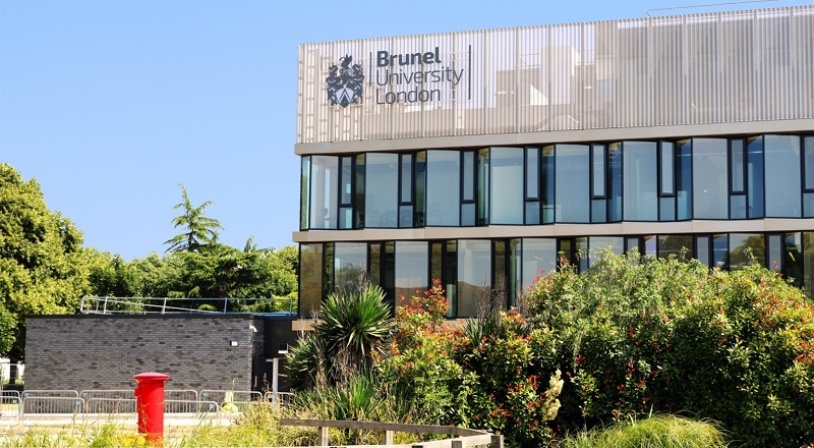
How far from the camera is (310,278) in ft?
122

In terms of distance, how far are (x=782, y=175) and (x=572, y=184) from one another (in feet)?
19.0

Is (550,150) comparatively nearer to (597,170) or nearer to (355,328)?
(597,170)

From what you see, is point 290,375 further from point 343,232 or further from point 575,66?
point 575,66

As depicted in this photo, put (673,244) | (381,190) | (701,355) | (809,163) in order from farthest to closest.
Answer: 1. (381,190)
2. (673,244)
3. (809,163)
4. (701,355)

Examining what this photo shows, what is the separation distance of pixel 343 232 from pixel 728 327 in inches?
695

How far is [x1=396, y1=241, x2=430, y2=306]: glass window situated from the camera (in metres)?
36.0

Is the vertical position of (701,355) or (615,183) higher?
(615,183)

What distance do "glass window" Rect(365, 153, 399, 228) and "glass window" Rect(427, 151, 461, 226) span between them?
3.72 feet

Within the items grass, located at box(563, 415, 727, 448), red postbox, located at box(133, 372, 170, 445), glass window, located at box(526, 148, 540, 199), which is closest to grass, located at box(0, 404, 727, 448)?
grass, located at box(563, 415, 727, 448)

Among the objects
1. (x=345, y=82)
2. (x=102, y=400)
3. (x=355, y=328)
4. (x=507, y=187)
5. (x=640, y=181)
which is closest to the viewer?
(x=355, y=328)

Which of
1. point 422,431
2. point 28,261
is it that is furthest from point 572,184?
point 28,261

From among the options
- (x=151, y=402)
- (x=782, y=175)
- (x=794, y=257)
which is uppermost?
(x=782, y=175)

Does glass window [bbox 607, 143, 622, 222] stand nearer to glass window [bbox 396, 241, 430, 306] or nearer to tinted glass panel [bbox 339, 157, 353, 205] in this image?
glass window [bbox 396, 241, 430, 306]

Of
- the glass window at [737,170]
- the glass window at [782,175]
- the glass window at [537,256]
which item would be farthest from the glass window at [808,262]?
the glass window at [537,256]
